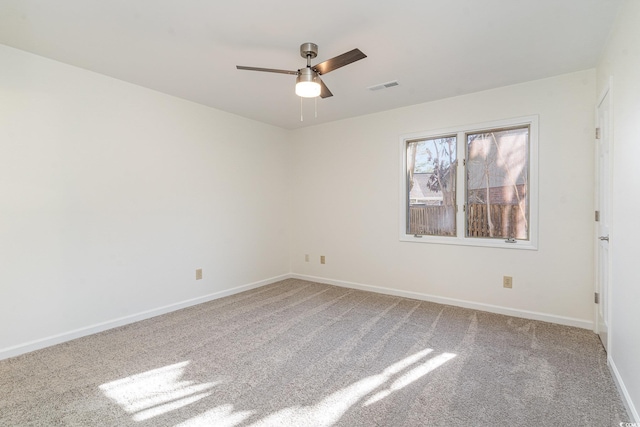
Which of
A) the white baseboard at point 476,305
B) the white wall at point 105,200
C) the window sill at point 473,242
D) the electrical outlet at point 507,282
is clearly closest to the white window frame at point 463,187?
the window sill at point 473,242

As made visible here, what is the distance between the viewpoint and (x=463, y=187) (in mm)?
3572

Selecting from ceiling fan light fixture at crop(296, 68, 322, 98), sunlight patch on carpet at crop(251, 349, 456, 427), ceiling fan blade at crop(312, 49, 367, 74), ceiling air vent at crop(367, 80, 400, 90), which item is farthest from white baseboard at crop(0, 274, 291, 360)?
ceiling air vent at crop(367, 80, 400, 90)

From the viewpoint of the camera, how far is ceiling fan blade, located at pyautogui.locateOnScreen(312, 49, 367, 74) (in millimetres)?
1961

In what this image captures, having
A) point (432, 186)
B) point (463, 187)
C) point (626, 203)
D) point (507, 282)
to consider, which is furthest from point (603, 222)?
point (432, 186)

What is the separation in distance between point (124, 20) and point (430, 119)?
10.5ft

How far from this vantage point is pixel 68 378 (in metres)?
2.10

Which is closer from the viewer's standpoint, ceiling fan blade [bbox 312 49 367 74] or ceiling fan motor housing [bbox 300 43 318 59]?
ceiling fan blade [bbox 312 49 367 74]

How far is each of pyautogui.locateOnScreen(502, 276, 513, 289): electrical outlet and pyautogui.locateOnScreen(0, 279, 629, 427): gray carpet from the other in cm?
34

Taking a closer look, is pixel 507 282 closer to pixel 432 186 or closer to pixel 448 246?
pixel 448 246

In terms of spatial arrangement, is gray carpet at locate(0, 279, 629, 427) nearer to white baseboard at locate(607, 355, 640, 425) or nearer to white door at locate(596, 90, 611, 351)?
white baseboard at locate(607, 355, 640, 425)

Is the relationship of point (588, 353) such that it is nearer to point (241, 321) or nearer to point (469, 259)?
point (469, 259)

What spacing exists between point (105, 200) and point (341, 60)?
2590 mm

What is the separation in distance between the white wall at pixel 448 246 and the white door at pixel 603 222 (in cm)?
16

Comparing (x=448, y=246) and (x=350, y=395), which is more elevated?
(x=448, y=246)
